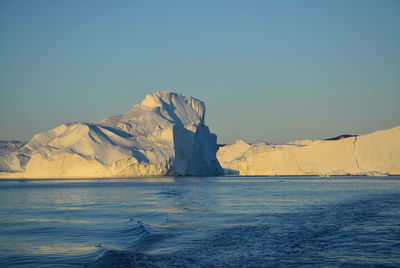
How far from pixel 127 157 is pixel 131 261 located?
51.3 m

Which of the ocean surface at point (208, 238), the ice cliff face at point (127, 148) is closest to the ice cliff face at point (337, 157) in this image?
the ice cliff face at point (127, 148)

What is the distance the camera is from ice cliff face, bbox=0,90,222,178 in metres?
59.4

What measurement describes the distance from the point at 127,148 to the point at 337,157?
27028 mm

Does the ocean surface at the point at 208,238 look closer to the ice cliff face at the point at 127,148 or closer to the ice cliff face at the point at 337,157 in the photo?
the ice cliff face at the point at 337,157

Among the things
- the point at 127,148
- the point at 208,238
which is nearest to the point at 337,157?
the point at 127,148

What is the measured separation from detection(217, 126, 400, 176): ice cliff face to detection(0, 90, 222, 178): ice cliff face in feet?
28.4

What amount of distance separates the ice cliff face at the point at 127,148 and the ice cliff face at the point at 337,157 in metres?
8.65

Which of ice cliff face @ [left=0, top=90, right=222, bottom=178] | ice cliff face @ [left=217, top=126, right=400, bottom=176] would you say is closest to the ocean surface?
ice cliff face @ [left=217, top=126, right=400, bottom=176]

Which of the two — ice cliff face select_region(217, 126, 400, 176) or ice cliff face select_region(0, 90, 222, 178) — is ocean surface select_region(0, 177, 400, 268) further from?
ice cliff face select_region(0, 90, 222, 178)

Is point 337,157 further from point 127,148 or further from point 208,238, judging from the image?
point 208,238

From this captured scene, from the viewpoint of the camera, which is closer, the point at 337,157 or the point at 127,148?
the point at 337,157

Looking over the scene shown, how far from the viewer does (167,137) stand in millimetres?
58844

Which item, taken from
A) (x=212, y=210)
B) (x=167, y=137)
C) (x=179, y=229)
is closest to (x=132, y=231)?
(x=179, y=229)

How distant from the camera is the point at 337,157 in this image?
57031 mm
